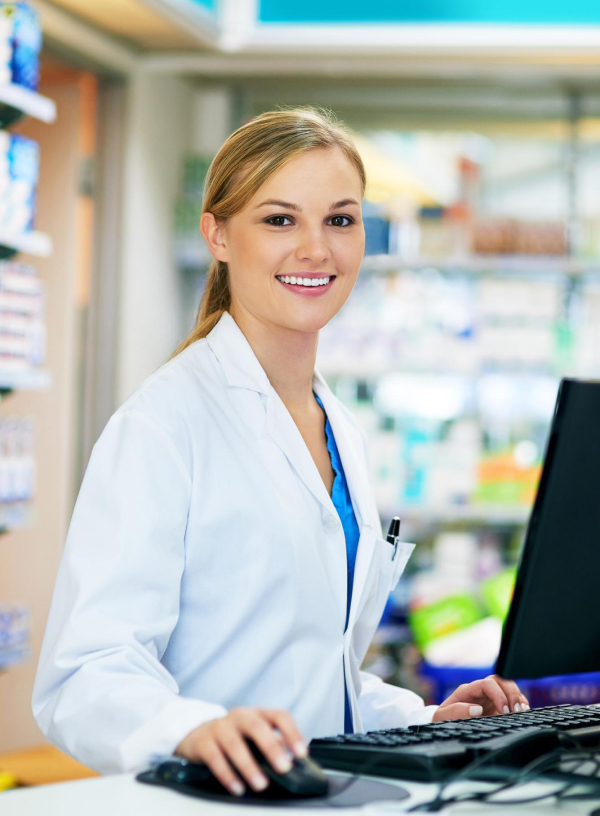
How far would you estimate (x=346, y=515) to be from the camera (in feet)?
5.90

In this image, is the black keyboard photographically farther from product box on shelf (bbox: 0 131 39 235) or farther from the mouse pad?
product box on shelf (bbox: 0 131 39 235)

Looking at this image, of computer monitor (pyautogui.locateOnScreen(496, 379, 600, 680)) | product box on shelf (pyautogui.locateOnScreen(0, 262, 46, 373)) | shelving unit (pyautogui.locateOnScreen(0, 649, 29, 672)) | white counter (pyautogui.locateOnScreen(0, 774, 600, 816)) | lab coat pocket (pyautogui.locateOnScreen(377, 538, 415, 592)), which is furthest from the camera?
shelving unit (pyautogui.locateOnScreen(0, 649, 29, 672))

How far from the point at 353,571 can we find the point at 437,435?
3.34 meters

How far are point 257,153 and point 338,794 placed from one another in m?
1.00

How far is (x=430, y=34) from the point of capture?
13.9 feet

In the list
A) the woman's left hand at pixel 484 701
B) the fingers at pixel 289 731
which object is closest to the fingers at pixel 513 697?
the woman's left hand at pixel 484 701

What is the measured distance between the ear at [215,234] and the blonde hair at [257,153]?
12 mm

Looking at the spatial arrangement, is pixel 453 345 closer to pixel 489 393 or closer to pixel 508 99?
pixel 489 393

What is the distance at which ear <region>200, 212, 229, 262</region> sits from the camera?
1.82 m

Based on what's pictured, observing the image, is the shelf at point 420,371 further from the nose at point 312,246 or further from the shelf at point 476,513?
the nose at point 312,246

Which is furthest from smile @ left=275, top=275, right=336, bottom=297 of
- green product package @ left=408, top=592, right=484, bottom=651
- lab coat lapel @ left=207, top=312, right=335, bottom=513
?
green product package @ left=408, top=592, right=484, bottom=651

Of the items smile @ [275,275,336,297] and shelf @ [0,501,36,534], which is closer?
smile @ [275,275,336,297]

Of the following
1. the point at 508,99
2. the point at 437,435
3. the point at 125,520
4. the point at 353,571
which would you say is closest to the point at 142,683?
the point at 125,520

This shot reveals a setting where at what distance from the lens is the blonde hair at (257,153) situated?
1677 millimetres
